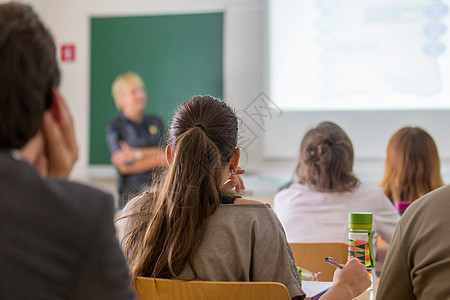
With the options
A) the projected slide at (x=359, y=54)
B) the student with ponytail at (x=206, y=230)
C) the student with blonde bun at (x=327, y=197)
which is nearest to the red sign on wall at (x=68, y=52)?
the projected slide at (x=359, y=54)

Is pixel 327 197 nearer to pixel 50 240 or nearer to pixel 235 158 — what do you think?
pixel 235 158

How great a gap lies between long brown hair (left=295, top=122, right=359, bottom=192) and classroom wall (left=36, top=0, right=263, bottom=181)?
7.84 feet

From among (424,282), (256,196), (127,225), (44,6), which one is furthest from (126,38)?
(424,282)

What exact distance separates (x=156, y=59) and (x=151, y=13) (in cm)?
44

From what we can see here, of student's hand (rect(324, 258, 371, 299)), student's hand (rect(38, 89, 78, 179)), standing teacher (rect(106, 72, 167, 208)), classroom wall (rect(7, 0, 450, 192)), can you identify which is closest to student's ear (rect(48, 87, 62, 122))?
student's hand (rect(38, 89, 78, 179))

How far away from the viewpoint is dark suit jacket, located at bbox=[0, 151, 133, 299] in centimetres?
69

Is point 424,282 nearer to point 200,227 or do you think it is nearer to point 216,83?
point 200,227

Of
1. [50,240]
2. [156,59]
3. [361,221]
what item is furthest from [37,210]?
[156,59]

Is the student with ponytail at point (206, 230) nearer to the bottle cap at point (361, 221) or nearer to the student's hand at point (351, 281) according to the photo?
the student's hand at point (351, 281)

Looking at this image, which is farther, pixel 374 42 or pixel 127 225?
pixel 374 42

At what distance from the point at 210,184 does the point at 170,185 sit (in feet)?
0.36

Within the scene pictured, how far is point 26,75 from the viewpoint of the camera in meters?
0.73

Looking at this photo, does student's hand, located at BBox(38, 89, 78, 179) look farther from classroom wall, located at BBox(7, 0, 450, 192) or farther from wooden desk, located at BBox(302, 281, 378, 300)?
classroom wall, located at BBox(7, 0, 450, 192)

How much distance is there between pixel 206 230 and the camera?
53.1 inches
